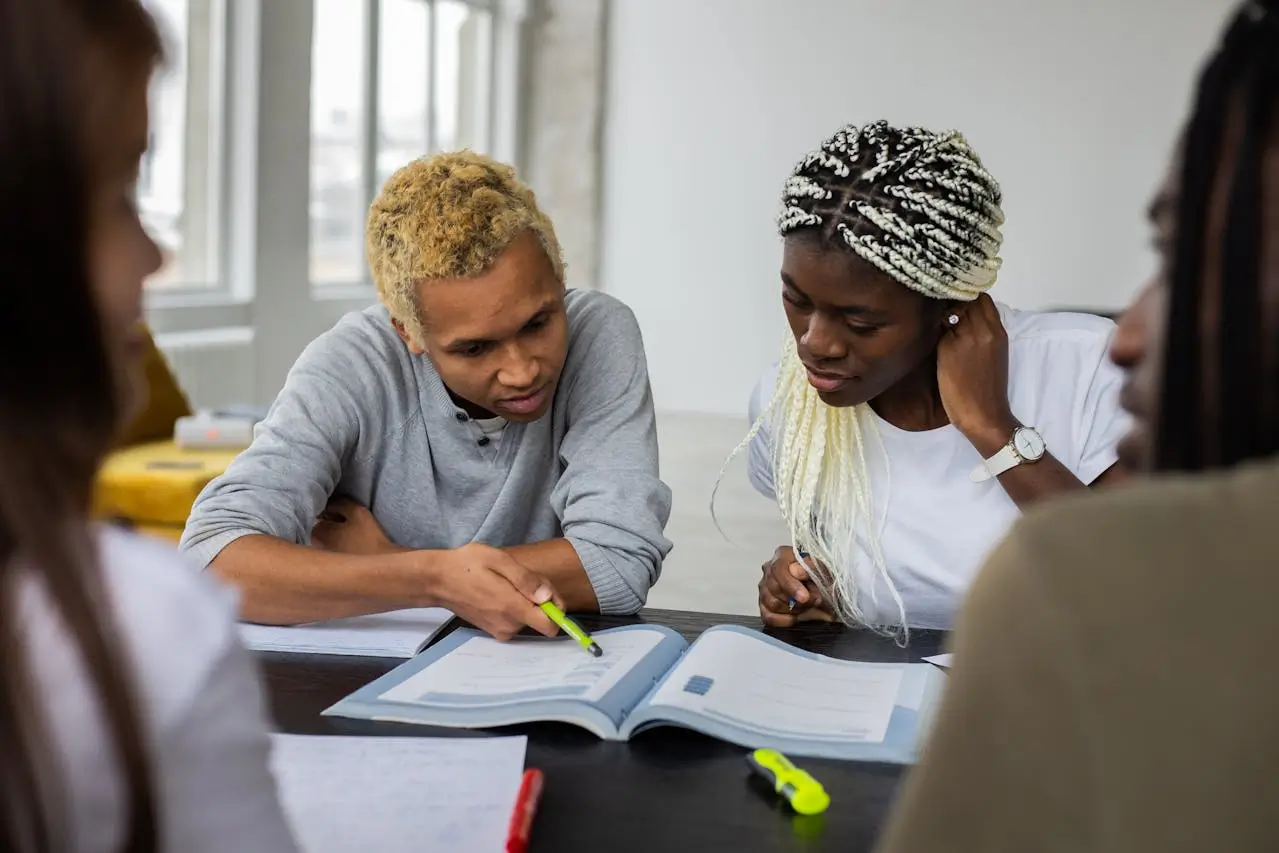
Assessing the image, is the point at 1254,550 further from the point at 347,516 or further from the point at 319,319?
the point at 319,319

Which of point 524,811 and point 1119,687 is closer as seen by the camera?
point 1119,687

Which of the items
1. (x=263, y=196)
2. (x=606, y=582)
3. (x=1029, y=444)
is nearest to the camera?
(x=606, y=582)

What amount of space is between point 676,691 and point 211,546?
2.40 feet

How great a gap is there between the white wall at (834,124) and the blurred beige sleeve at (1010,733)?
767 cm

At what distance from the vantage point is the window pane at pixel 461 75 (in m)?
7.80

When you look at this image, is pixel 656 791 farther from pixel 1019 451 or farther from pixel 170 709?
pixel 1019 451

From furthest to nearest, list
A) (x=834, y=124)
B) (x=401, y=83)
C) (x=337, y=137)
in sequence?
(x=834, y=124) → (x=401, y=83) → (x=337, y=137)

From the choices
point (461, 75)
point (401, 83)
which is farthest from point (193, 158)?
point (461, 75)

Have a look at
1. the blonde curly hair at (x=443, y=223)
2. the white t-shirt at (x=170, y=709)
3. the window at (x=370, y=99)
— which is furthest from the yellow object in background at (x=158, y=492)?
the white t-shirt at (x=170, y=709)

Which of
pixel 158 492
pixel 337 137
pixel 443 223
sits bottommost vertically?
pixel 158 492

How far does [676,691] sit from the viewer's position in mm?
1333

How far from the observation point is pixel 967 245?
185 cm

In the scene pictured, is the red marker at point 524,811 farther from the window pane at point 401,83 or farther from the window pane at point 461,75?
the window pane at point 461,75

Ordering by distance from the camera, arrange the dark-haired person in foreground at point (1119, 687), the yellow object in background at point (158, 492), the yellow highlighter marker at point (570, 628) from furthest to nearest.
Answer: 1. the yellow object in background at point (158, 492)
2. the yellow highlighter marker at point (570, 628)
3. the dark-haired person in foreground at point (1119, 687)
